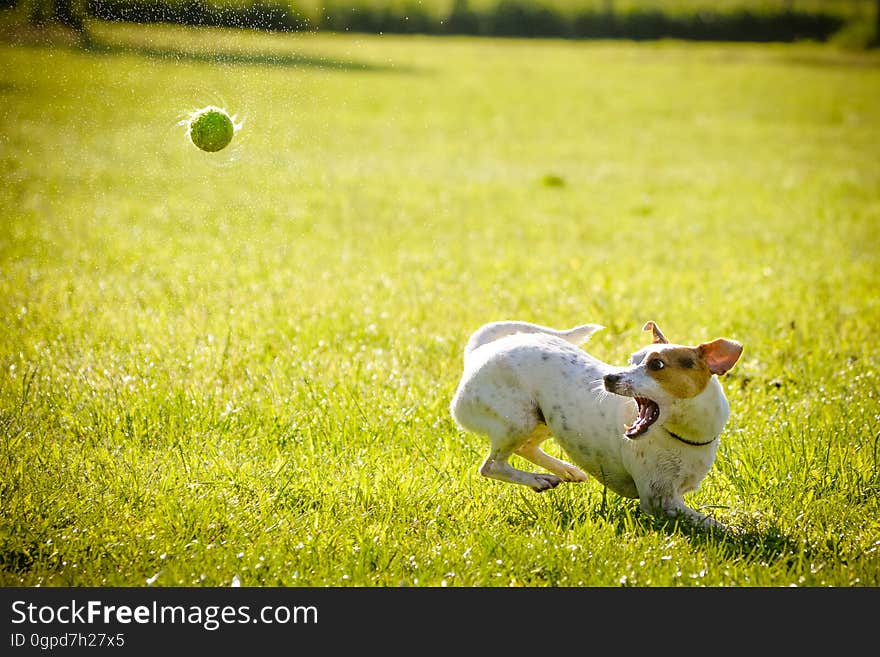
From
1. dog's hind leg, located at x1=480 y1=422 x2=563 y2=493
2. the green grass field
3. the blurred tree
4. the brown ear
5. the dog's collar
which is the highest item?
the blurred tree

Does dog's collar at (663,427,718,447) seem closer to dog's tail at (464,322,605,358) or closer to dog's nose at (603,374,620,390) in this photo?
dog's nose at (603,374,620,390)

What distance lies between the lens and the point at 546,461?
471 cm

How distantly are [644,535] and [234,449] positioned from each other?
1.88 m

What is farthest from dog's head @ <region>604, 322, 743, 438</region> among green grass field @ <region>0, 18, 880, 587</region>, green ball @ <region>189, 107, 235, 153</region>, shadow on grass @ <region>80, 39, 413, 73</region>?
shadow on grass @ <region>80, 39, 413, 73</region>

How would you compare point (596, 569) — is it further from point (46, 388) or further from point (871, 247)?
point (871, 247)

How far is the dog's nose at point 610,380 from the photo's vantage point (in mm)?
3988

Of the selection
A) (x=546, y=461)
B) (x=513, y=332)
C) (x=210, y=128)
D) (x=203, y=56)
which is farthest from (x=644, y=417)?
(x=203, y=56)

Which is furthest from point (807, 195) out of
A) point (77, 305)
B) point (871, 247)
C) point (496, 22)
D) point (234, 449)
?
point (496, 22)

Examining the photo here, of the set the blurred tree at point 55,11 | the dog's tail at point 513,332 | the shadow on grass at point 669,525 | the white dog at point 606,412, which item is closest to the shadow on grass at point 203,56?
the blurred tree at point 55,11

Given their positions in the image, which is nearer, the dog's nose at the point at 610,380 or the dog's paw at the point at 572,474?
the dog's nose at the point at 610,380

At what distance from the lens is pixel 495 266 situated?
9.02 meters

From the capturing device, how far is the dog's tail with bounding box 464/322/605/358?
495cm

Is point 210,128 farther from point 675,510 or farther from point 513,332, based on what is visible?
point 675,510

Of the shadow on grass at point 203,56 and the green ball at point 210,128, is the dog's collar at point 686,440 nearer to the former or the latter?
the green ball at point 210,128
